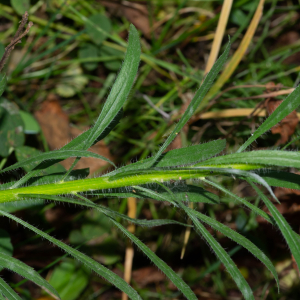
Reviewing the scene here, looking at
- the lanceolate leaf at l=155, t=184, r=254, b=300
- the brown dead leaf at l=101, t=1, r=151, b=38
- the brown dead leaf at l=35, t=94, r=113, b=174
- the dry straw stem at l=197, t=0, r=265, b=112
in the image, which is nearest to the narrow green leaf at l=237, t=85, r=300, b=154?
the lanceolate leaf at l=155, t=184, r=254, b=300

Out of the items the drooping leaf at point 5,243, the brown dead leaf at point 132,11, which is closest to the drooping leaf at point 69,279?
the drooping leaf at point 5,243

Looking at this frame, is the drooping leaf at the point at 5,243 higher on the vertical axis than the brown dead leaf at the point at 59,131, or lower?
lower

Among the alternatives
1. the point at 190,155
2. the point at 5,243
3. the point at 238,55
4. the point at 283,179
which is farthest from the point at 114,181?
the point at 238,55

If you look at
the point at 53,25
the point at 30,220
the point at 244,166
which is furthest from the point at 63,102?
the point at 244,166

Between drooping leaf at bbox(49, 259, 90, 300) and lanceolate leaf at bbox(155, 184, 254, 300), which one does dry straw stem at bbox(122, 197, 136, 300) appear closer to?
drooping leaf at bbox(49, 259, 90, 300)

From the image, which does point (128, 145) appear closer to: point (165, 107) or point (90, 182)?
point (165, 107)

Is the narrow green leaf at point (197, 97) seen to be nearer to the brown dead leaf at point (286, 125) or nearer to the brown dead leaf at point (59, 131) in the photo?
the brown dead leaf at point (286, 125)
